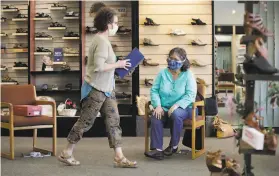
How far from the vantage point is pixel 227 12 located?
798 cm

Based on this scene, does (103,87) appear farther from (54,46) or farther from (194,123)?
(54,46)

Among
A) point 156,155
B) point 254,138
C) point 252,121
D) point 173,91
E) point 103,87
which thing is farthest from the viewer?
point 173,91

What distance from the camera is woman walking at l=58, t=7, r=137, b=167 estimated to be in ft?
12.8

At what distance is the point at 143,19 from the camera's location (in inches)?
269

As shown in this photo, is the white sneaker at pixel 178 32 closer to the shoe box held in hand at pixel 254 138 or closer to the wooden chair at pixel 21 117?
the wooden chair at pixel 21 117

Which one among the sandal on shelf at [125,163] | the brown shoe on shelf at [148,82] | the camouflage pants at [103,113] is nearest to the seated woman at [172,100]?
the sandal on shelf at [125,163]

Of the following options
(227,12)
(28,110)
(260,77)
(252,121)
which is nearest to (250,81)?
(260,77)

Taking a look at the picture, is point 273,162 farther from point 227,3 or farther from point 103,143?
point 227,3

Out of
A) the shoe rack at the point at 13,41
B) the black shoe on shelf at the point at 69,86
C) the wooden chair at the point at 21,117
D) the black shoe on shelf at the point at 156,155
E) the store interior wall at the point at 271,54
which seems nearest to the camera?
the black shoe on shelf at the point at 156,155

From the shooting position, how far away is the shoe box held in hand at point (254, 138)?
80.6 inches

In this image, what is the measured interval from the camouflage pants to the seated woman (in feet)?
1.98

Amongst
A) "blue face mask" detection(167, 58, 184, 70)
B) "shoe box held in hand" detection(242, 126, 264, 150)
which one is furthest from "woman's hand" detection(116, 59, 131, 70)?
"shoe box held in hand" detection(242, 126, 264, 150)

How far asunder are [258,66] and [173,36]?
4733 mm

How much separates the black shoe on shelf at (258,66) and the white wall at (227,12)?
16.3 feet
